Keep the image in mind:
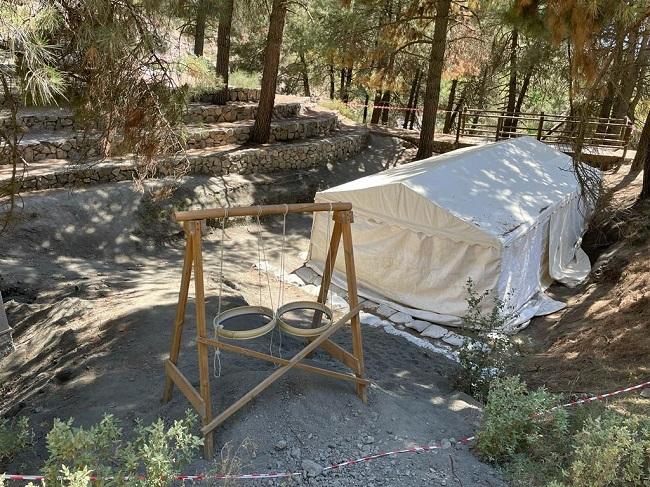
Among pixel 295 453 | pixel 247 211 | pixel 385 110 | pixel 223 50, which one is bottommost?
pixel 295 453

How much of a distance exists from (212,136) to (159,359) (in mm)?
8023

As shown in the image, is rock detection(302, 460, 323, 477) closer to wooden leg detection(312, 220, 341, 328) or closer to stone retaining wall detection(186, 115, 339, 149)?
wooden leg detection(312, 220, 341, 328)

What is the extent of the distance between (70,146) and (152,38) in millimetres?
6345

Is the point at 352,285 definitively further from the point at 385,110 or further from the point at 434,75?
the point at 385,110

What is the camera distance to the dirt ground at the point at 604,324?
17.1 feet

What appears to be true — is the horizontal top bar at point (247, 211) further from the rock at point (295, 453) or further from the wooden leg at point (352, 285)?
the rock at point (295, 453)

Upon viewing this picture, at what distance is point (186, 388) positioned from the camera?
3.46 meters

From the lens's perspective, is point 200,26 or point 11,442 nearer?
point 11,442

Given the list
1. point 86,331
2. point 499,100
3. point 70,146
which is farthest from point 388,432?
point 499,100

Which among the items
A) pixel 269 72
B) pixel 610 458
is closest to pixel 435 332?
pixel 610 458

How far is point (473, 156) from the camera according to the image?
9055 mm

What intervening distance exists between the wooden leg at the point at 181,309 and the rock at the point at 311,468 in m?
1.17

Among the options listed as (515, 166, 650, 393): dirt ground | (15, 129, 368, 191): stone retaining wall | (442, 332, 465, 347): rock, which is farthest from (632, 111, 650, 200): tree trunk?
(15, 129, 368, 191): stone retaining wall

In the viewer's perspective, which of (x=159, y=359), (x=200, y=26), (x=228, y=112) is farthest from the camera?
(x=200, y=26)
